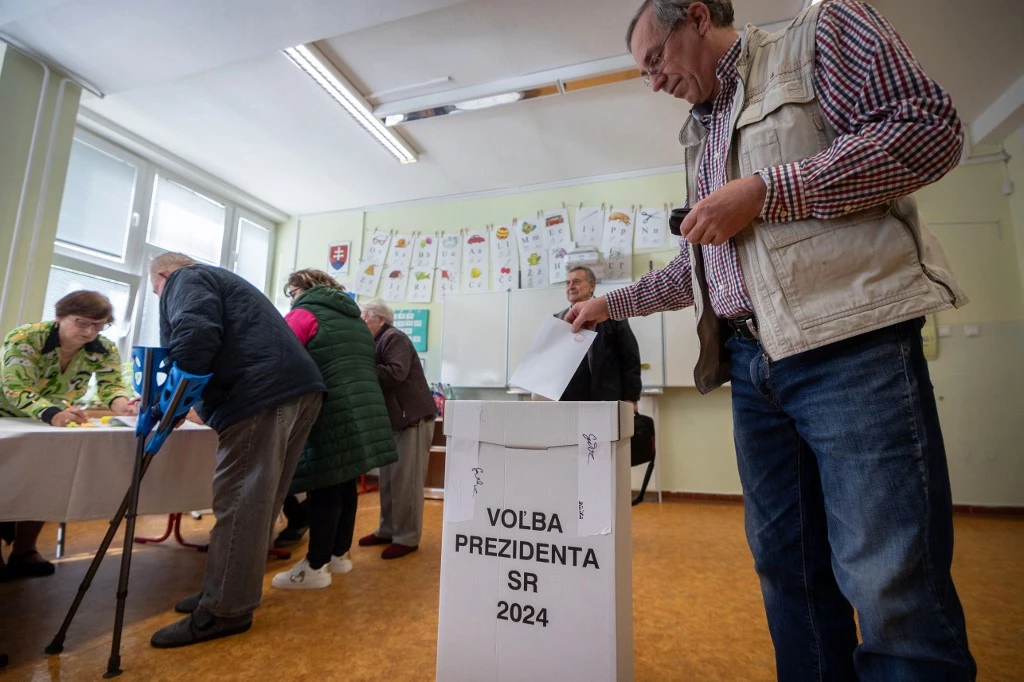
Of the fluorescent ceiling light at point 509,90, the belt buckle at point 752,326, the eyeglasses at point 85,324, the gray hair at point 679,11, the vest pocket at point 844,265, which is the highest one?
the fluorescent ceiling light at point 509,90

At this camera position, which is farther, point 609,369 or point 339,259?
point 339,259

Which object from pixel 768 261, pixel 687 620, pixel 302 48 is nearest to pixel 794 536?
pixel 768 261

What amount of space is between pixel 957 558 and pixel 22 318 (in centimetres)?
479

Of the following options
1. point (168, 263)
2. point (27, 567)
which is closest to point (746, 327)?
point (168, 263)

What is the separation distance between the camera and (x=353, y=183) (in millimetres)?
4527

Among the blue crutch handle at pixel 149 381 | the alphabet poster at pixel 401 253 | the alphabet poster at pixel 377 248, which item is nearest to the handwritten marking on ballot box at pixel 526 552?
the blue crutch handle at pixel 149 381

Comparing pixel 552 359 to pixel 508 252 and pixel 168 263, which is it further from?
pixel 508 252

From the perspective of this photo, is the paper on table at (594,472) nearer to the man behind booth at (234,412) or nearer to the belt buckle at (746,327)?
the belt buckle at (746,327)

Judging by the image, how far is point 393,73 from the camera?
3.09 m

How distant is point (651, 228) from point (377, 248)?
102 inches

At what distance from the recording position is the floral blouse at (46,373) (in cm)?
175

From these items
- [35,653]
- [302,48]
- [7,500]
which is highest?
[302,48]

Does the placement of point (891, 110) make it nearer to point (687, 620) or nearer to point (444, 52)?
point (687, 620)

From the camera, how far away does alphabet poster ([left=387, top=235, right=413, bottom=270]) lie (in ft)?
15.6
